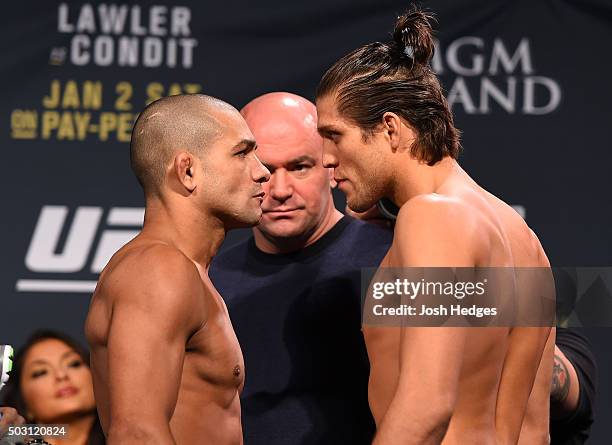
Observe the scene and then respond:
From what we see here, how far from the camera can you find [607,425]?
312 centimetres

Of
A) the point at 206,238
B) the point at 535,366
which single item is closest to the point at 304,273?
the point at 206,238

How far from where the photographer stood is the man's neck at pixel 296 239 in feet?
8.21

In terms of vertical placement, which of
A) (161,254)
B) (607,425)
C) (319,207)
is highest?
(319,207)

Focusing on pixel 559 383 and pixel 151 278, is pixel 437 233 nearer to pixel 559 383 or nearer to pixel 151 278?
pixel 151 278

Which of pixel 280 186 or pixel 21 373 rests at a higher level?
pixel 280 186

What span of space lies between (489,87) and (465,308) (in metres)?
1.50

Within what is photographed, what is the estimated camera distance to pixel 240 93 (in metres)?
3.15

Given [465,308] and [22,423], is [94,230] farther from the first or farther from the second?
[465,308]

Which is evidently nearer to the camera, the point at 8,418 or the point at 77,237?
the point at 8,418

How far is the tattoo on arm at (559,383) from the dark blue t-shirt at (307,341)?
1.40 ft

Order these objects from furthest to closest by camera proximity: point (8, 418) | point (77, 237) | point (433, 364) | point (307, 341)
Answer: point (77, 237) → point (8, 418) → point (307, 341) → point (433, 364)

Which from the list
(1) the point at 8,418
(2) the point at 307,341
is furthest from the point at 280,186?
(1) the point at 8,418

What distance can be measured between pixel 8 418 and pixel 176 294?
96 cm

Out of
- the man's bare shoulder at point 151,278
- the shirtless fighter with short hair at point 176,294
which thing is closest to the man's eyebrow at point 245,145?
the shirtless fighter with short hair at point 176,294
